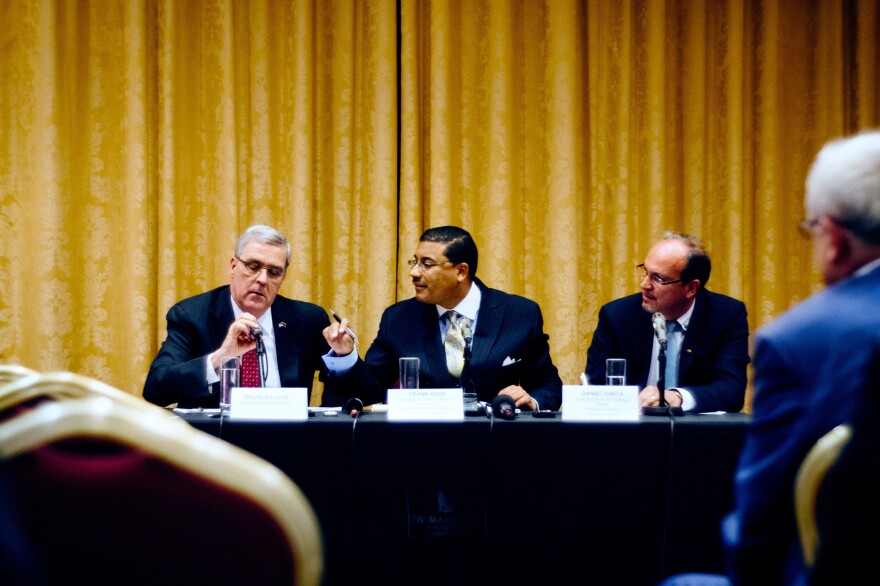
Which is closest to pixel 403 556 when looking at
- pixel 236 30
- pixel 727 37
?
pixel 236 30

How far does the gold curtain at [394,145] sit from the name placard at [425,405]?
6.29ft

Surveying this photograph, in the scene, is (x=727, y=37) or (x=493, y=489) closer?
(x=493, y=489)

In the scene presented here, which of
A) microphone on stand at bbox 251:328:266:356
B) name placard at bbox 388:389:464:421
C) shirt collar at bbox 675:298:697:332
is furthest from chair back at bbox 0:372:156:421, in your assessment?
shirt collar at bbox 675:298:697:332

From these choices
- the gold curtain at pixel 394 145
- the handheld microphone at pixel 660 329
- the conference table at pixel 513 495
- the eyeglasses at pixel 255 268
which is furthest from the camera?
the gold curtain at pixel 394 145

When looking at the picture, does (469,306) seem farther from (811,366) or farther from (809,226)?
(811,366)

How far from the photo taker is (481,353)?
3.29 metres

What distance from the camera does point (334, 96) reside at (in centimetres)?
432

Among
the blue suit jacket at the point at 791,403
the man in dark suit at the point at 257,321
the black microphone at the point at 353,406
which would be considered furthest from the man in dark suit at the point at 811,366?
the man in dark suit at the point at 257,321

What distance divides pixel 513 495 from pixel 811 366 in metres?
1.36

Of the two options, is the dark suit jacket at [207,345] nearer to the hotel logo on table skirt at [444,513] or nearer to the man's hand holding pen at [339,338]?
the man's hand holding pen at [339,338]

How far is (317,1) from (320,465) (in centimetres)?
276

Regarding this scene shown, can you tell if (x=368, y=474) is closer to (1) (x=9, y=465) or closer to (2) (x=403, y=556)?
(2) (x=403, y=556)

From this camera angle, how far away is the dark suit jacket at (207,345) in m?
2.98

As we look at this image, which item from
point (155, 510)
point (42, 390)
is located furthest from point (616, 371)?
point (155, 510)
